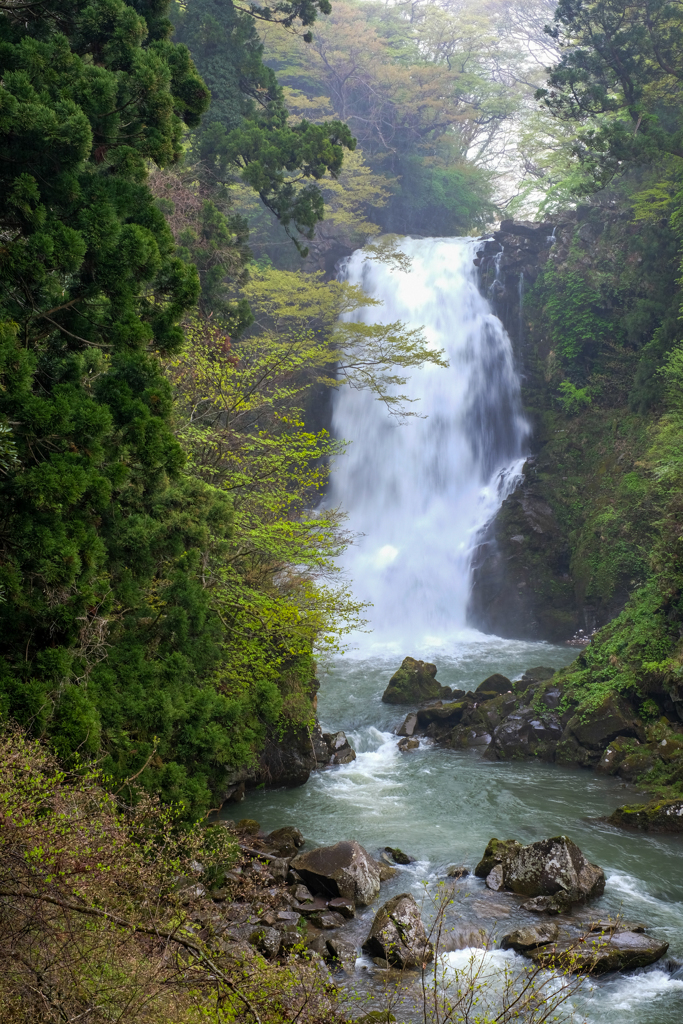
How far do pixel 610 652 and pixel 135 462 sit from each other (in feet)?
33.9


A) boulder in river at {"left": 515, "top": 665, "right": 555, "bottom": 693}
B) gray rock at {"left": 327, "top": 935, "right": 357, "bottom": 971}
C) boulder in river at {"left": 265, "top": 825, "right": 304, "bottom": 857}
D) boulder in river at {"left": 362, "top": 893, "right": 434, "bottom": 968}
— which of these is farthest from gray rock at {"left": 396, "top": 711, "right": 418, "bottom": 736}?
gray rock at {"left": 327, "top": 935, "right": 357, "bottom": 971}

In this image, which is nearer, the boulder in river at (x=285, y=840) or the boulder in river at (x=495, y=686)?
the boulder in river at (x=285, y=840)

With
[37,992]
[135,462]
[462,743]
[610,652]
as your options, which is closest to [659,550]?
[610,652]

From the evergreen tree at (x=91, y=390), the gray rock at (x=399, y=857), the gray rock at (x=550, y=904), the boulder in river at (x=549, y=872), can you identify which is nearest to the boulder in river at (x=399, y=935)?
the gray rock at (x=550, y=904)

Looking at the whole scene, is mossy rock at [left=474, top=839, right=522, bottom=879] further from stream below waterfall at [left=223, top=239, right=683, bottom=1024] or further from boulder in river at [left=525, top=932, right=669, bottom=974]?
boulder in river at [left=525, top=932, right=669, bottom=974]

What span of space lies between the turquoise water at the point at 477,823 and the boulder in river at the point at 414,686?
0.41m

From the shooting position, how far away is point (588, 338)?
882 inches

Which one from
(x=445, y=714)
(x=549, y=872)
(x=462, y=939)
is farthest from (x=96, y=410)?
(x=445, y=714)

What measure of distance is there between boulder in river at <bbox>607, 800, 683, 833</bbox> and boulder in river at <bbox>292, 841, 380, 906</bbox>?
11.8ft

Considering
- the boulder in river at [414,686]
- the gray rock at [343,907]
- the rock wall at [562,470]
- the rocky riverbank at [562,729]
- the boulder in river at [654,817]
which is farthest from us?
the rock wall at [562,470]

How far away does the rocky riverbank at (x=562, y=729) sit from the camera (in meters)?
11.0

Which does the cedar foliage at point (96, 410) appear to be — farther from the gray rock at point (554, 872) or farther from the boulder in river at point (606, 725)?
the boulder in river at point (606, 725)

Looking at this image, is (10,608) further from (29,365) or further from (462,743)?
(462,743)

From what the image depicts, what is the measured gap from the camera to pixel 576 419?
22312mm
